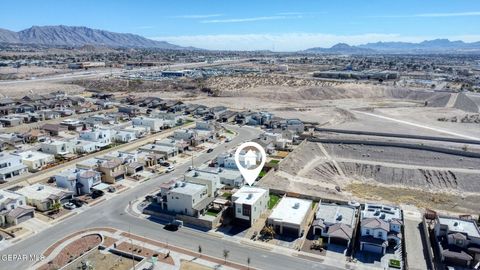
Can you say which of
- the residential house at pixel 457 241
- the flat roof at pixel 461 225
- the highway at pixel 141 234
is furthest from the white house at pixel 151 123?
the flat roof at pixel 461 225

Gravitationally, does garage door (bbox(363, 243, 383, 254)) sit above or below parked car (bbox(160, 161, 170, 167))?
below

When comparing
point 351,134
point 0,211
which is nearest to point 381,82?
point 351,134

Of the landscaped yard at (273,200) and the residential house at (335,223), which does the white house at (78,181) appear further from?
the residential house at (335,223)

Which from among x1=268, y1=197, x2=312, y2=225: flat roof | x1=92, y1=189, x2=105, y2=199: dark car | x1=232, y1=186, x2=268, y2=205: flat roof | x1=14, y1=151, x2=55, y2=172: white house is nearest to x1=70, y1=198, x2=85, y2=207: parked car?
x1=92, y1=189, x2=105, y2=199: dark car

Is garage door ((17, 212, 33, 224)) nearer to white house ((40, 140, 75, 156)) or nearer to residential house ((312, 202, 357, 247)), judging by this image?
white house ((40, 140, 75, 156))

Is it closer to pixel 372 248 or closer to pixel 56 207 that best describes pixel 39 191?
pixel 56 207

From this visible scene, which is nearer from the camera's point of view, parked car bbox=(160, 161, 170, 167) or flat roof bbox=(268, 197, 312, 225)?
flat roof bbox=(268, 197, 312, 225)

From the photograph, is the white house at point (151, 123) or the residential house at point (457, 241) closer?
the residential house at point (457, 241)
